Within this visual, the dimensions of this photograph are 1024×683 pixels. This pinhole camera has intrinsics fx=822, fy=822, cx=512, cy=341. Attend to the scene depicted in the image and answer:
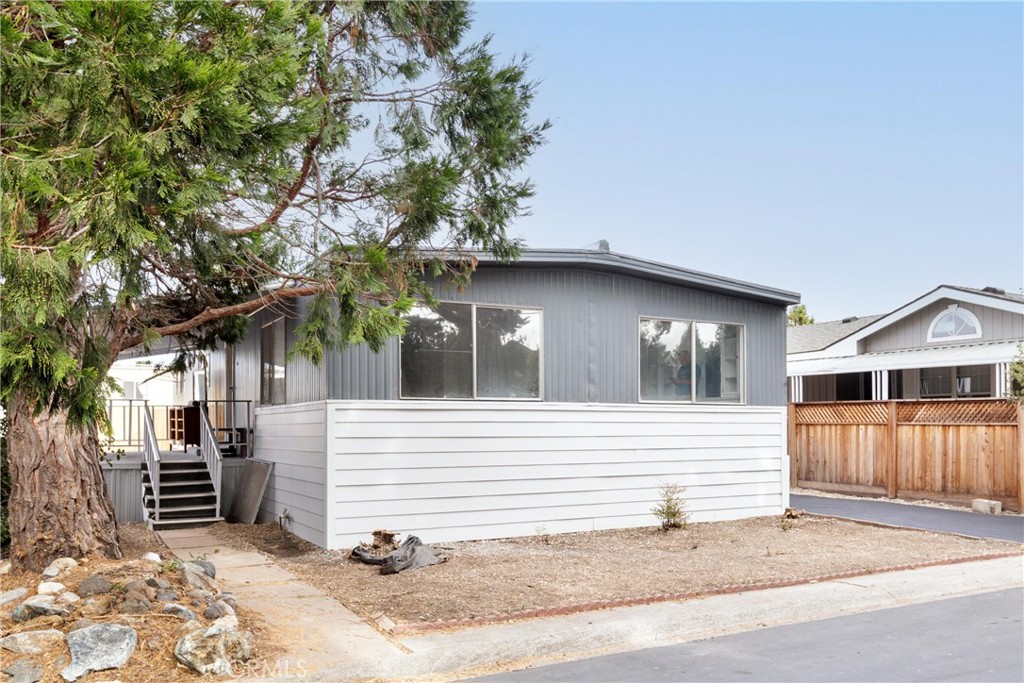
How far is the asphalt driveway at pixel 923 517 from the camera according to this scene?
10.8m

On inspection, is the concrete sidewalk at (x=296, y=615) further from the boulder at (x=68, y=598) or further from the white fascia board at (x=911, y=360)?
the white fascia board at (x=911, y=360)

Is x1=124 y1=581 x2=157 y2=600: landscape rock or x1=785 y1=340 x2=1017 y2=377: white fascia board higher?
x1=785 y1=340 x2=1017 y2=377: white fascia board

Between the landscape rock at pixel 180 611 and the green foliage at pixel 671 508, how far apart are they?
686 centimetres

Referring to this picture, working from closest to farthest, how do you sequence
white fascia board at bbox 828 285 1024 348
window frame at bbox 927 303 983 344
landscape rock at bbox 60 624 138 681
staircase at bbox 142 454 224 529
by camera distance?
landscape rock at bbox 60 624 138 681, staircase at bbox 142 454 224 529, white fascia board at bbox 828 285 1024 348, window frame at bbox 927 303 983 344

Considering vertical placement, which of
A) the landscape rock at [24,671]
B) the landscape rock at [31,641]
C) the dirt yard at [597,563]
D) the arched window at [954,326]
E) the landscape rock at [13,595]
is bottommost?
the dirt yard at [597,563]

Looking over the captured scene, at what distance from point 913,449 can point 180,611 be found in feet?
40.8

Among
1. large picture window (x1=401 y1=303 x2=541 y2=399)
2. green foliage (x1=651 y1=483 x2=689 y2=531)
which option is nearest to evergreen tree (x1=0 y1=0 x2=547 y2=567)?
large picture window (x1=401 y1=303 x2=541 y2=399)

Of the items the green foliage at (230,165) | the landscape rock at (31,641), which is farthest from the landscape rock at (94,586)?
the green foliage at (230,165)

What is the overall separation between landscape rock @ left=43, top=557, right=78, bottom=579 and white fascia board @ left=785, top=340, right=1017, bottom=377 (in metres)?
11.0

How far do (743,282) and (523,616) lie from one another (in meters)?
7.22

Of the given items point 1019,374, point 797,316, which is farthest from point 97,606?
point 797,316

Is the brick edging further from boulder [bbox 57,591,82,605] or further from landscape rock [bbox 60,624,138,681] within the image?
boulder [bbox 57,591,82,605]

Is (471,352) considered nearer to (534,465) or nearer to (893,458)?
(534,465)

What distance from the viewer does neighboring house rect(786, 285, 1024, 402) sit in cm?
1619
